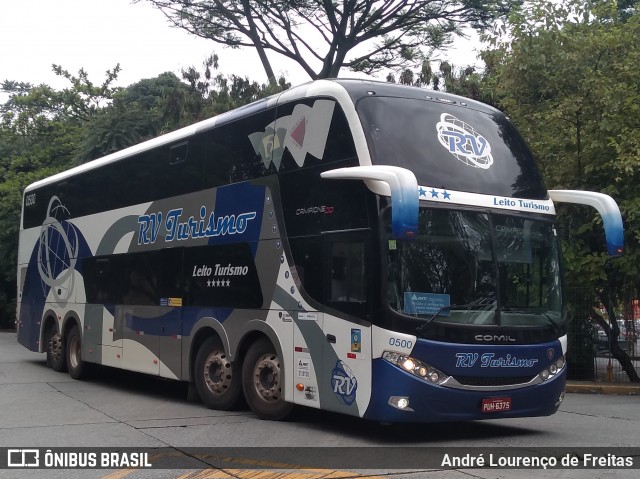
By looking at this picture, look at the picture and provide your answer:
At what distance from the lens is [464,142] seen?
10.3 meters

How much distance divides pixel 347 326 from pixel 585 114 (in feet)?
32.5

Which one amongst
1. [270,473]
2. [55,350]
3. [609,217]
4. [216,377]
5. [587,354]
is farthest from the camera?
[587,354]

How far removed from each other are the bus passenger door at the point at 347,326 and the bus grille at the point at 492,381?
1028 millimetres

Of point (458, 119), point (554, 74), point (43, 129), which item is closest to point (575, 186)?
point (554, 74)

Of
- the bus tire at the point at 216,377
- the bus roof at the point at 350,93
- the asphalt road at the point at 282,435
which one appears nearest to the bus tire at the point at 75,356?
the asphalt road at the point at 282,435

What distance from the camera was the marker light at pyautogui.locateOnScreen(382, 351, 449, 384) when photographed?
9.22 m

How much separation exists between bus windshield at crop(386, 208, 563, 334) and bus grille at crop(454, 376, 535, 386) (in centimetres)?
60

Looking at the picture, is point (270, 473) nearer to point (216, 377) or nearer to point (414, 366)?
point (414, 366)

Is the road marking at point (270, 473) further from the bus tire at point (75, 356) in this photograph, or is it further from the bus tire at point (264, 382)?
the bus tire at point (75, 356)

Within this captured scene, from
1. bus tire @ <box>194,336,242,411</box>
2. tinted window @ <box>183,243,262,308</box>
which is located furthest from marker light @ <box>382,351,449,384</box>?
bus tire @ <box>194,336,242,411</box>

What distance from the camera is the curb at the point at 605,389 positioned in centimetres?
1745

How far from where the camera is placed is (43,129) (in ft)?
139

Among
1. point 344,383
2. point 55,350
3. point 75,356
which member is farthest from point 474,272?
point 55,350

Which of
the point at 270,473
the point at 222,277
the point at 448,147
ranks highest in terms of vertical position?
the point at 448,147
